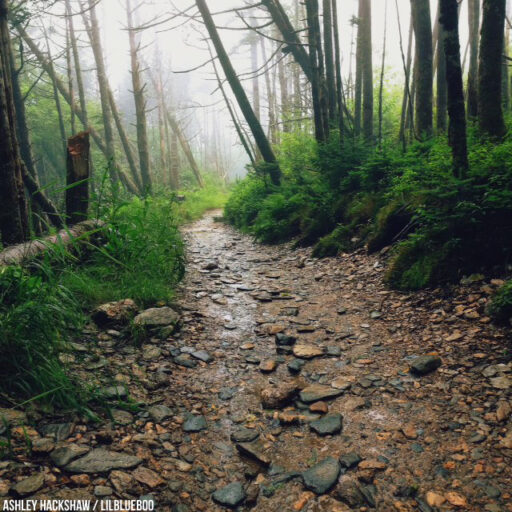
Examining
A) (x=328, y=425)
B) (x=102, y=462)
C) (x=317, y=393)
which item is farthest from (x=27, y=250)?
(x=328, y=425)

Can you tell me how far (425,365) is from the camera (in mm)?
2564

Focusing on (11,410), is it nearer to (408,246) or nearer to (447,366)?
(447,366)

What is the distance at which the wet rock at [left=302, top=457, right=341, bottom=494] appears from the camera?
1774 millimetres

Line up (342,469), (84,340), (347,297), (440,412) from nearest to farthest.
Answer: (342,469) → (440,412) → (84,340) → (347,297)

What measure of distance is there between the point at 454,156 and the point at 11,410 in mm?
4398

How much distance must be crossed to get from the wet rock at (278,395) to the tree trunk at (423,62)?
633cm

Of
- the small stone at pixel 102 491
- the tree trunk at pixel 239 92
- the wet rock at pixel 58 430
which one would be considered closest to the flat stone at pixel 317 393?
the small stone at pixel 102 491

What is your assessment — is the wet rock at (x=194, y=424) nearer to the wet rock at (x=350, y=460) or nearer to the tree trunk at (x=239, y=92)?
the wet rock at (x=350, y=460)

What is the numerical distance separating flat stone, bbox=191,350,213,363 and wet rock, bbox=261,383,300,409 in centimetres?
69

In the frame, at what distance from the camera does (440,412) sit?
2160 millimetres

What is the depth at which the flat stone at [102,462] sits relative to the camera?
173 centimetres

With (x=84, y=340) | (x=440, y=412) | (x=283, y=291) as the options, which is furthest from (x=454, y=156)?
(x=84, y=340)

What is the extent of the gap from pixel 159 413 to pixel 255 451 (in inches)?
27.3

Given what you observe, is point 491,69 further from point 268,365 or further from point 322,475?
point 322,475
